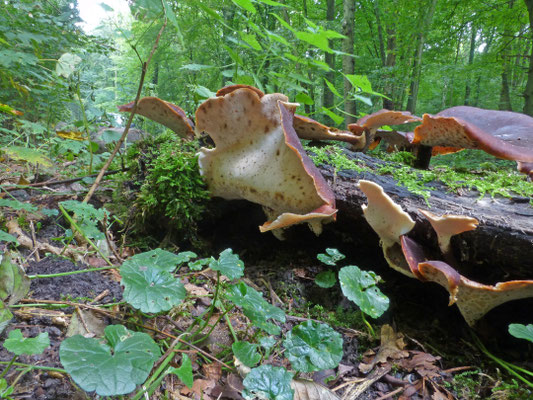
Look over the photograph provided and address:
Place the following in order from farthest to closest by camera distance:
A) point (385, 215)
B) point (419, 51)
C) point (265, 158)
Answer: point (419, 51)
point (265, 158)
point (385, 215)

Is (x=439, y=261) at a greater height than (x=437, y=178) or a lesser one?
lesser

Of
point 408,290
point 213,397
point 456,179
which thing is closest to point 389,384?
point 408,290

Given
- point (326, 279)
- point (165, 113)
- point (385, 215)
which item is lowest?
point (326, 279)

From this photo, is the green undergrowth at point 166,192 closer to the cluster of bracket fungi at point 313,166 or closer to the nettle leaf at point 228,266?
the cluster of bracket fungi at point 313,166

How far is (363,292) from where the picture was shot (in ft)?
5.22

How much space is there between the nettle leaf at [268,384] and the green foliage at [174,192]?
1.38 metres

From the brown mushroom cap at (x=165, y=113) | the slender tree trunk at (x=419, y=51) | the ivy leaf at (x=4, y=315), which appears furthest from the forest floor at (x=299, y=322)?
the slender tree trunk at (x=419, y=51)

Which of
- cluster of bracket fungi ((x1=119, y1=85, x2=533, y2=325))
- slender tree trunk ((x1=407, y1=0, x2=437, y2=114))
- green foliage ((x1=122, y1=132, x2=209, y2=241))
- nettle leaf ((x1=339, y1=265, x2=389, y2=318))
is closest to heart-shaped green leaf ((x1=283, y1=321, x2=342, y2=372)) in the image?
nettle leaf ((x1=339, y1=265, x2=389, y2=318))

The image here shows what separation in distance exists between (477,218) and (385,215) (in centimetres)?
53

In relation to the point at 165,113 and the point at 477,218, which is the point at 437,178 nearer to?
the point at 477,218

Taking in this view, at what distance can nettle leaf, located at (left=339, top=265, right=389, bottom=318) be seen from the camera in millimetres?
1532

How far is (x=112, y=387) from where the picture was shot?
82cm

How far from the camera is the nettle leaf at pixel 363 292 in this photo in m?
1.53

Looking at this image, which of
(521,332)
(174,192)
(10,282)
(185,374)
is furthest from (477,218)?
(10,282)
